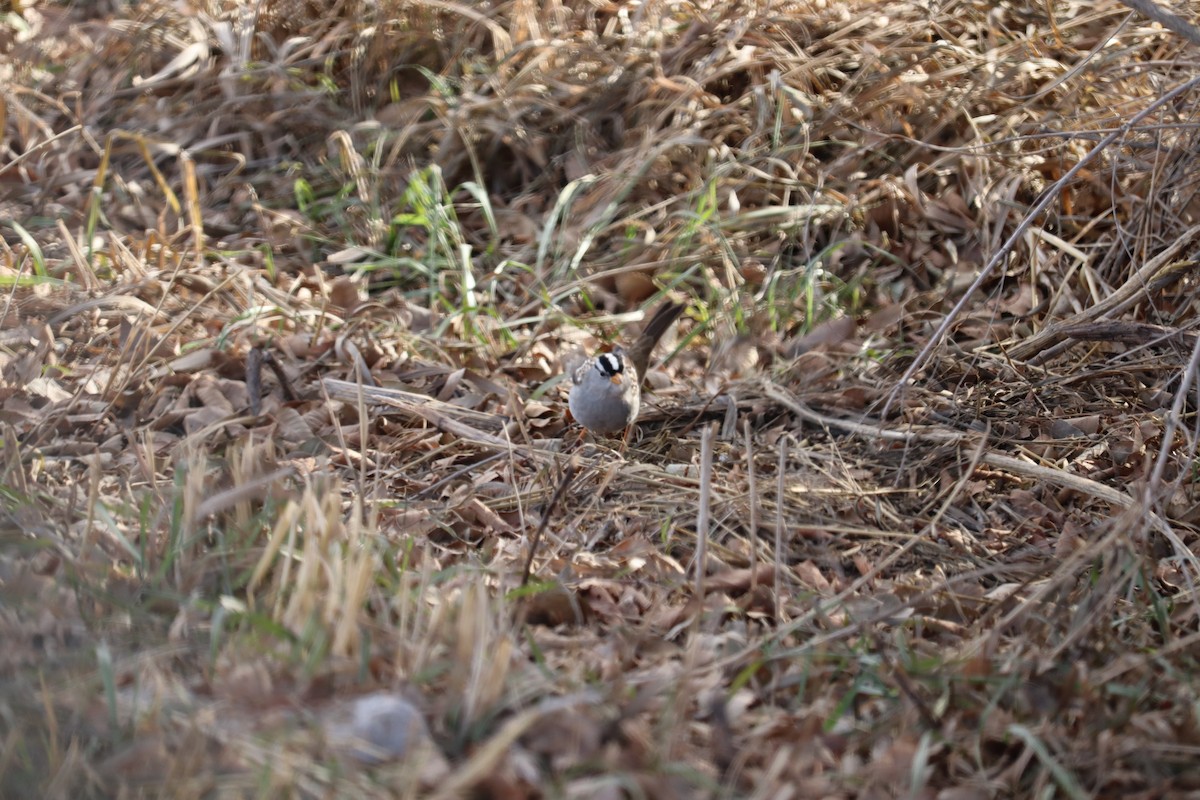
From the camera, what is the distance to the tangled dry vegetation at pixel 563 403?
2.09 metres

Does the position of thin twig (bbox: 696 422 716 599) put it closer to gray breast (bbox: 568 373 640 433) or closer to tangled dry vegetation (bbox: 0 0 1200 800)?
tangled dry vegetation (bbox: 0 0 1200 800)

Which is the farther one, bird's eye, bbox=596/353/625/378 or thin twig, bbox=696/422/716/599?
bird's eye, bbox=596/353/625/378

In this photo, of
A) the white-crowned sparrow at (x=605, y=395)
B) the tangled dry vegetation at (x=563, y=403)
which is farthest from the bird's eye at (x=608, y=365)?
the tangled dry vegetation at (x=563, y=403)

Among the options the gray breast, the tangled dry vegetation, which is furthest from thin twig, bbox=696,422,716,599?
the gray breast

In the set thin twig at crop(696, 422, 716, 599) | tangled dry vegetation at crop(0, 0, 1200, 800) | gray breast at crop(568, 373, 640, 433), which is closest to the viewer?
tangled dry vegetation at crop(0, 0, 1200, 800)

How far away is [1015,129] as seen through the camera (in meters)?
4.89

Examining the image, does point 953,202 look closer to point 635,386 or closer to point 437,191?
point 635,386

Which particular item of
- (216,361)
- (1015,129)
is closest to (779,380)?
(1015,129)

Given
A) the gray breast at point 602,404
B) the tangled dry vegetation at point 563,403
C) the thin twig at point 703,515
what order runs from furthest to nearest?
1. the gray breast at point 602,404
2. the thin twig at point 703,515
3. the tangled dry vegetation at point 563,403

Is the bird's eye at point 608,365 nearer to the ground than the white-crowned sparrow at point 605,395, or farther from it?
farther from it

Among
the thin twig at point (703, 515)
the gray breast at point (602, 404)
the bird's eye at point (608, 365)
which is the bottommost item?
the gray breast at point (602, 404)

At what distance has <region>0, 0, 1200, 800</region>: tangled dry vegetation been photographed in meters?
2.09

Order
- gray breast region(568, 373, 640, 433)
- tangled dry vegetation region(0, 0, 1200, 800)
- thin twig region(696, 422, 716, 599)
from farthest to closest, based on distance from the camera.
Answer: gray breast region(568, 373, 640, 433) → thin twig region(696, 422, 716, 599) → tangled dry vegetation region(0, 0, 1200, 800)

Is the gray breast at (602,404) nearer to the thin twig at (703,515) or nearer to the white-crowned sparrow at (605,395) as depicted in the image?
the white-crowned sparrow at (605,395)
